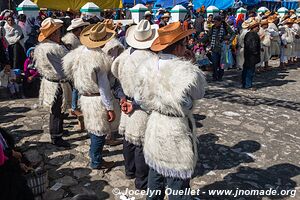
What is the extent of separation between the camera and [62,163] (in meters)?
4.95

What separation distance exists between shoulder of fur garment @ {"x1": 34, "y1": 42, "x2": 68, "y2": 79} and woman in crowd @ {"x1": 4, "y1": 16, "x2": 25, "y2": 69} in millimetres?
4683

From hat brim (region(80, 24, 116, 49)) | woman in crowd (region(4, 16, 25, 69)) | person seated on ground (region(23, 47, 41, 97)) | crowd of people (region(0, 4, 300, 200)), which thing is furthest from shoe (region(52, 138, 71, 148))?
woman in crowd (region(4, 16, 25, 69))

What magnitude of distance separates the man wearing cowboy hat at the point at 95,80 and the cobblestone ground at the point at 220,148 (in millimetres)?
616

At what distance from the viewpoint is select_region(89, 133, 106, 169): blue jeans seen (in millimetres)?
4525

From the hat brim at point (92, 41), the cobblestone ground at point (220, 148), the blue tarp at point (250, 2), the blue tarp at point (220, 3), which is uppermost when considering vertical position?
the blue tarp at point (250, 2)

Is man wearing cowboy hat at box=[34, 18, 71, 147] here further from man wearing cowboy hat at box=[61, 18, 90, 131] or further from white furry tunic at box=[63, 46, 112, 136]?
man wearing cowboy hat at box=[61, 18, 90, 131]

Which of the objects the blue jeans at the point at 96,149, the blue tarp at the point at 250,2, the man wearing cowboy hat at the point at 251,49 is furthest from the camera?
the blue tarp at the point at 250,2

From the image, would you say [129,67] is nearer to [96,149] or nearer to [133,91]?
[133,91]

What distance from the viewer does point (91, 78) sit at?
13.9 feet

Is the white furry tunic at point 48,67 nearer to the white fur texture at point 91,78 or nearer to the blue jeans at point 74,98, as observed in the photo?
the white fur texture at point 91,78

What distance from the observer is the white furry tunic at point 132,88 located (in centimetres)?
404

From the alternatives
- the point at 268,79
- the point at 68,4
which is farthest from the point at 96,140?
the point at 68,4

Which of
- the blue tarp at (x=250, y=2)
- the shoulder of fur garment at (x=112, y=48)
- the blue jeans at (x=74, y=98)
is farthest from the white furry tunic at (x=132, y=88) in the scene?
the blue tarp at (x=250, y=2)

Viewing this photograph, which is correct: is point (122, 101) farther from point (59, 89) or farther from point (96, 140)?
point (59, 89)
